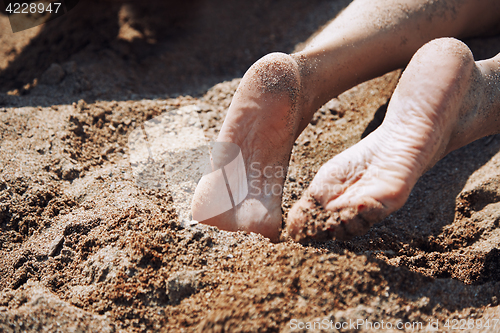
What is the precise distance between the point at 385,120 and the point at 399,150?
0.41 ft

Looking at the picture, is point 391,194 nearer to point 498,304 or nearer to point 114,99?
point 498,304

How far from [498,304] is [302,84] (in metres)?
0.85

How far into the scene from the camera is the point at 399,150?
36.8 inches

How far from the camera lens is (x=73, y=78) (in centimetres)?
183

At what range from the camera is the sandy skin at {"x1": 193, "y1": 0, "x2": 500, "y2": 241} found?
917 millimetres

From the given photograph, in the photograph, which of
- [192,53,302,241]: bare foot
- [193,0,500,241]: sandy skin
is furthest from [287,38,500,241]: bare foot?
[192,53,302,241]: bare foot

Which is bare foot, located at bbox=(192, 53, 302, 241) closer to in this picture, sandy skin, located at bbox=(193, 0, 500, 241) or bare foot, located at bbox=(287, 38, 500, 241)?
sandy skin, located at bbox=(193, 0, 500, 241)

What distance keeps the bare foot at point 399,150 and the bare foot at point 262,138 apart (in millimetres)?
156

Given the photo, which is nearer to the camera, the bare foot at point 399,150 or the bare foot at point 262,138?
the bare foot at point 399,150

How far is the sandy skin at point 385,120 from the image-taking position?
92 cm

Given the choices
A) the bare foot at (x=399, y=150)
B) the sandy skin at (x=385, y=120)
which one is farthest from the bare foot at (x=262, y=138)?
the bare foot at (x=399, y=150)

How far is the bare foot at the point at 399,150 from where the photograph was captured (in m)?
0.89

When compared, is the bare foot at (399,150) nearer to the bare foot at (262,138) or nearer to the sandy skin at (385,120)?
the sandy skin at (385,120)

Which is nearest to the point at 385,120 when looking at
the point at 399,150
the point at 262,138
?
the point at 399,150
